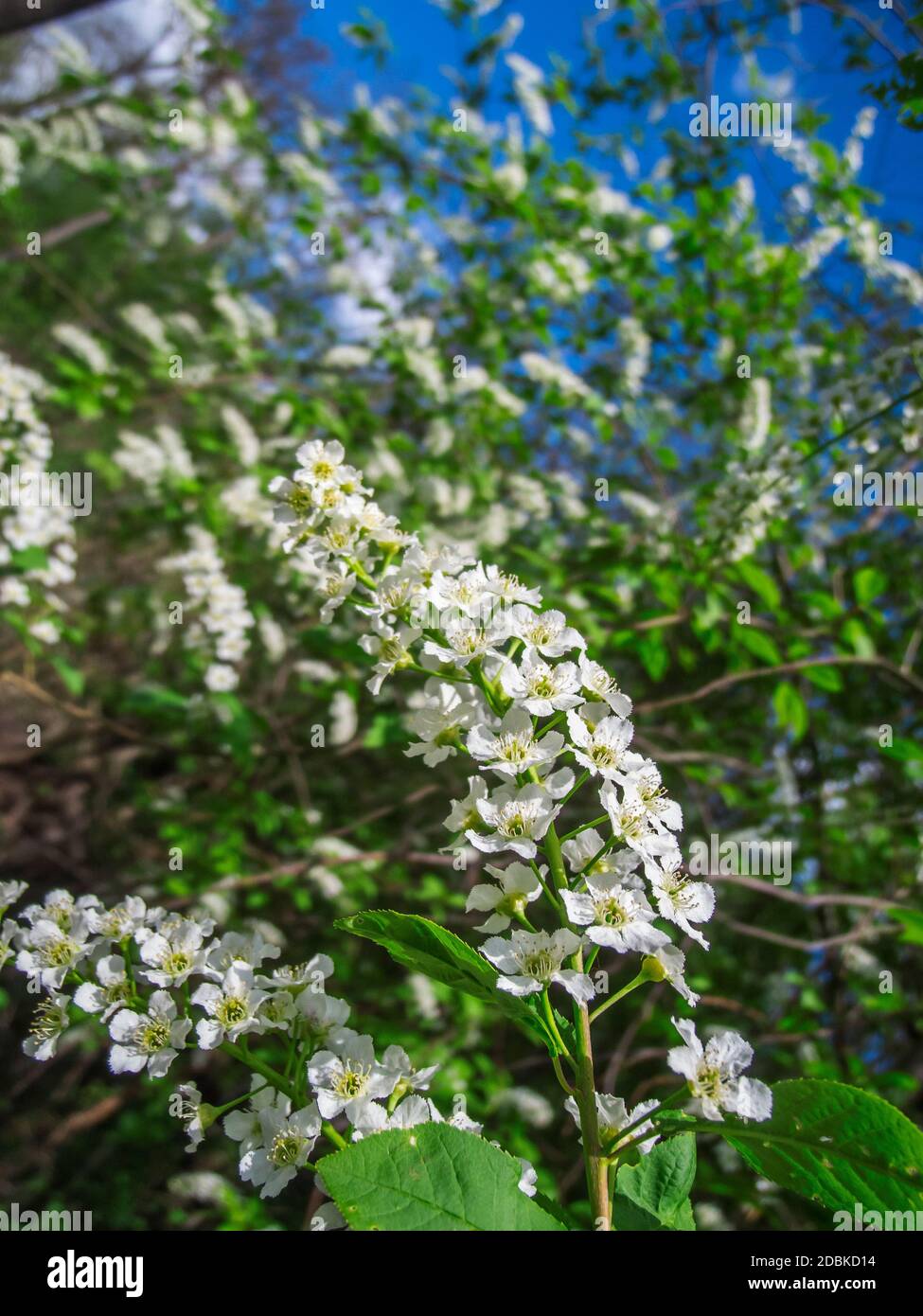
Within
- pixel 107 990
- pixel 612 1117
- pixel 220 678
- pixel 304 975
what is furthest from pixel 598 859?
pixel 220 678

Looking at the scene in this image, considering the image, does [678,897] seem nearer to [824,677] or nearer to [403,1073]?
[403,1073]

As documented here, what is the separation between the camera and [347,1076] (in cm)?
98

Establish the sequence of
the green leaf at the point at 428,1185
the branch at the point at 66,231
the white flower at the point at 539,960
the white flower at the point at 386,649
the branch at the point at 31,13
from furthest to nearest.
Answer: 1. the branch at the point at 66,231
2. the branch at the point at 31,13
3. the white flower at the point at 386,649
4. the white flower at the point at 539,960
5. the green leaf at the point at 428,1185

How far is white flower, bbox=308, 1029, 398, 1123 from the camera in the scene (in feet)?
3.14

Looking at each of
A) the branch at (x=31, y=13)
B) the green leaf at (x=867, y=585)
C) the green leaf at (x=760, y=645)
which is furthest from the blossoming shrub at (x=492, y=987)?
the branch at (x=31, y=13)

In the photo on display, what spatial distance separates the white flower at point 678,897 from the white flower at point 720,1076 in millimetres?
94

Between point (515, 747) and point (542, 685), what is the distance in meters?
0.09

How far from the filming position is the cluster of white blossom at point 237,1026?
0.98m

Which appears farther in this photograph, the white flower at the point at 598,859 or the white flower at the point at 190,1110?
the white flower at the point at 190,1110

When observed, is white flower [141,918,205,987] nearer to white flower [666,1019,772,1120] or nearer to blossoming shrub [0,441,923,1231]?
blossoming shrub [0,441,923,1231]

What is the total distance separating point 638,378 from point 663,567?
73.2 inches

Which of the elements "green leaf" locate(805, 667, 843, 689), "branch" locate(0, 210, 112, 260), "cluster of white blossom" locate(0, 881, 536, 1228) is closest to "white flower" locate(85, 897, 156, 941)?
"cluster of white blossom" locate(0, 881, 536, 1228)

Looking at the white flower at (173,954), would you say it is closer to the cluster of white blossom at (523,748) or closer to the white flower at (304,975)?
the white flower at (304,975)
